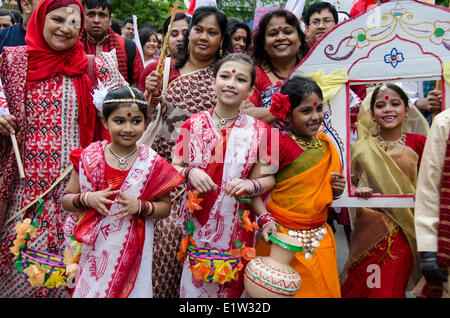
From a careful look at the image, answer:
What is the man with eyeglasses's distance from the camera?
4.47 meters

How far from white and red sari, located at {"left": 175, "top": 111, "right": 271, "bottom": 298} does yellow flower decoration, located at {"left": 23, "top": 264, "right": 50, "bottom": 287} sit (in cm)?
87

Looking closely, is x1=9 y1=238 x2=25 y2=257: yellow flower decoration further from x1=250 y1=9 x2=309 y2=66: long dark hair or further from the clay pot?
x1=250 y1=9 x2=309 y2=66: long dark hair

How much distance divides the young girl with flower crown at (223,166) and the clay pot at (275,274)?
0.25 metres

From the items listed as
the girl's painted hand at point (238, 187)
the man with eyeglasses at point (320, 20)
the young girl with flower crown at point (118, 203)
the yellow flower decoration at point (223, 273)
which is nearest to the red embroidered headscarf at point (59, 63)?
the young girl with flower crown at point (118, 203)

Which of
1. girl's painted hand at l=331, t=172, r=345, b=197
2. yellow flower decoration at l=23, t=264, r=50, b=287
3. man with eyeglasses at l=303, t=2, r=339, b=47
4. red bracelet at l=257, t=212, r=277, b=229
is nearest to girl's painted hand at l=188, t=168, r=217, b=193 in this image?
red bracelet at l=257, t=212, r=277, b=229

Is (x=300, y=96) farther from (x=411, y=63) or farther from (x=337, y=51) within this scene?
(x=411, y=63)

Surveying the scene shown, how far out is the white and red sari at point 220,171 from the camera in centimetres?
266

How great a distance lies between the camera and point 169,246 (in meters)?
3.17

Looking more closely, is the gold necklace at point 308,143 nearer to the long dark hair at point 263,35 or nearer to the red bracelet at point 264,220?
the red bracelet at point 264,220

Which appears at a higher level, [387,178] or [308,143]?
[308,143]

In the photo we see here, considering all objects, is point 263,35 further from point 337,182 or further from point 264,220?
point 264,220

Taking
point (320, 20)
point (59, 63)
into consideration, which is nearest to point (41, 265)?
point (59, 63)

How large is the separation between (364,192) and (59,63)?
2.36 m

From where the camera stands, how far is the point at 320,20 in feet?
14.8
